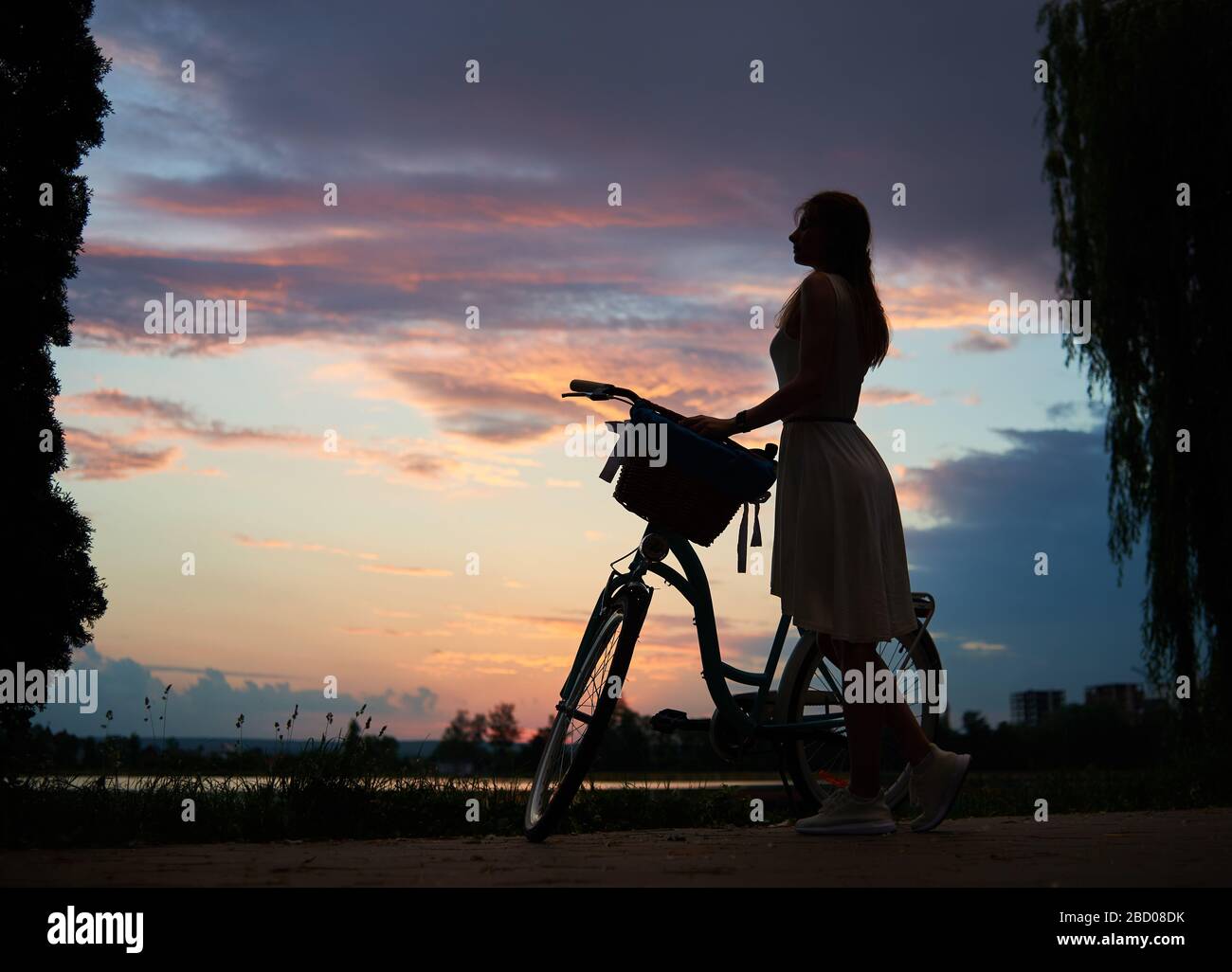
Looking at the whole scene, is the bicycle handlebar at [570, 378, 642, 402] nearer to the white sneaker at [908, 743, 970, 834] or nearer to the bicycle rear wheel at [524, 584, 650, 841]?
the bicycle rear wheel at [524, 584, 650, 841]

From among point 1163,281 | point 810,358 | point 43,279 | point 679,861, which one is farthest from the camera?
point 1163,281

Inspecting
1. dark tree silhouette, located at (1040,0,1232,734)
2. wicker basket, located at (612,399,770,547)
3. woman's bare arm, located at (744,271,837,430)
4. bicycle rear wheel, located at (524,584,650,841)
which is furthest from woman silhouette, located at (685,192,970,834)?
dark tree silhouette, located at (1040,0,1232,734)

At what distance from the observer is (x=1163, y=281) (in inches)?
569

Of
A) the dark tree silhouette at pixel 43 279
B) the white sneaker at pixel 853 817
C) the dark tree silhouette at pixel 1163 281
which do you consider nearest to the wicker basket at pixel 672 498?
the white sneaker at pixel 853 817

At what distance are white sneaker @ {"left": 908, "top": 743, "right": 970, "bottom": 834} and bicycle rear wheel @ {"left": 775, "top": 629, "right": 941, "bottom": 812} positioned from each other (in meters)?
0.39

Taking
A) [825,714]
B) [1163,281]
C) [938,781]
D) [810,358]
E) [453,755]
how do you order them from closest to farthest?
[810,358], [938,781], [825,714], [453,755], [1163,281]

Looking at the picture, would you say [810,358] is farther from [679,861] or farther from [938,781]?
[679,861]

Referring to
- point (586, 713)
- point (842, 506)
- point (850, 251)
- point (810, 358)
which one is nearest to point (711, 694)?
point (586, 713)

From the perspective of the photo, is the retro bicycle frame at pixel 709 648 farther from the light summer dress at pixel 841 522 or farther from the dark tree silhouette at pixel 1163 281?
the dark tree silhouette at pixel 1163 281

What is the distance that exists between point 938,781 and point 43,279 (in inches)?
266

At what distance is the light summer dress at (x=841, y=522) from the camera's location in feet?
16.6

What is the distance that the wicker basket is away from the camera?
506 cm

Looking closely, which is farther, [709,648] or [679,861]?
[709,648]
